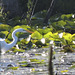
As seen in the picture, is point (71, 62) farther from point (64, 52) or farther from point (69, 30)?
point (69, 30)

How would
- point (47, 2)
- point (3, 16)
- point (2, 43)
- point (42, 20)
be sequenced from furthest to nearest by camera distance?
point (47, 2), point (3, 16), point (42, 20), point (2, 43)

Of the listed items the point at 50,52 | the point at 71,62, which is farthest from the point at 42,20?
the point at 50,52

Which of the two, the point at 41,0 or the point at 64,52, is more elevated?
the point at 41,0

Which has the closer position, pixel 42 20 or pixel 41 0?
pixel 42 20

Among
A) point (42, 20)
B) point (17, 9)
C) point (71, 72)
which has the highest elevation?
point (17, 9)

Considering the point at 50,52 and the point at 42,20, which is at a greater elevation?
the point at 42,20

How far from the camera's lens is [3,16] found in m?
8.23

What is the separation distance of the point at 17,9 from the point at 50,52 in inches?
282

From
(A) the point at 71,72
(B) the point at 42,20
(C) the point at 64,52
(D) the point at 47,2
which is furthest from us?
(D) the point at 47,2

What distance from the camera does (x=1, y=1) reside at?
8336mm

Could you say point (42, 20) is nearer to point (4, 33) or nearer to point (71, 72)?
point (4, 33)

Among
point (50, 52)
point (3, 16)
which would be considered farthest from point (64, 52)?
point (3, 16)

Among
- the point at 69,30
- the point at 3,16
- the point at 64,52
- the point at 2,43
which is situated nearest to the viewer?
the point at 64,52

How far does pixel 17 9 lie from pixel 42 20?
1216 mm
